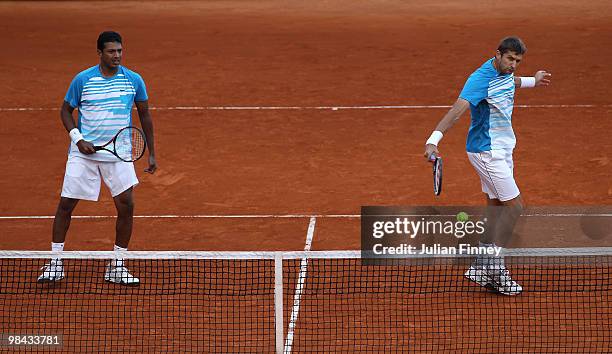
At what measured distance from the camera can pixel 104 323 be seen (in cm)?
782

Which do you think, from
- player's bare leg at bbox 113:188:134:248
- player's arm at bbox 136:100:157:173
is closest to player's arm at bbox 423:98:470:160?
player's arm at bbox 136:100:157:173

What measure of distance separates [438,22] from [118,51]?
589 inches

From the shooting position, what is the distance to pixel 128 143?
8.41 metres

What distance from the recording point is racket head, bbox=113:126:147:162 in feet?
27.3

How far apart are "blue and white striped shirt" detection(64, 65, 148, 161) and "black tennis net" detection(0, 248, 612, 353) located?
3.62 feet

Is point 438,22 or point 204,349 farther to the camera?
point 438,22

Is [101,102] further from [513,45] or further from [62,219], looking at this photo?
[513,45]

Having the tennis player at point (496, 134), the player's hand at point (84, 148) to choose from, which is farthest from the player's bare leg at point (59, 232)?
Answer: the tennis player at point (496, 134)

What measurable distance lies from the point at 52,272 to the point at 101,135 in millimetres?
1240

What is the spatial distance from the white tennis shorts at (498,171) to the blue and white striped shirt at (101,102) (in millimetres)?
2825

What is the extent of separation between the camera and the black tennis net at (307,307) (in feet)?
24.1

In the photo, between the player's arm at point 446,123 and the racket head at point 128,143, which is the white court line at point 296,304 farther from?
the racket head at point 128,143

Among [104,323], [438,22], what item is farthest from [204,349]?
[438,22]

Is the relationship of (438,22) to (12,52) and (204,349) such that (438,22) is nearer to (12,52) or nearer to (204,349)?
(12,52)
